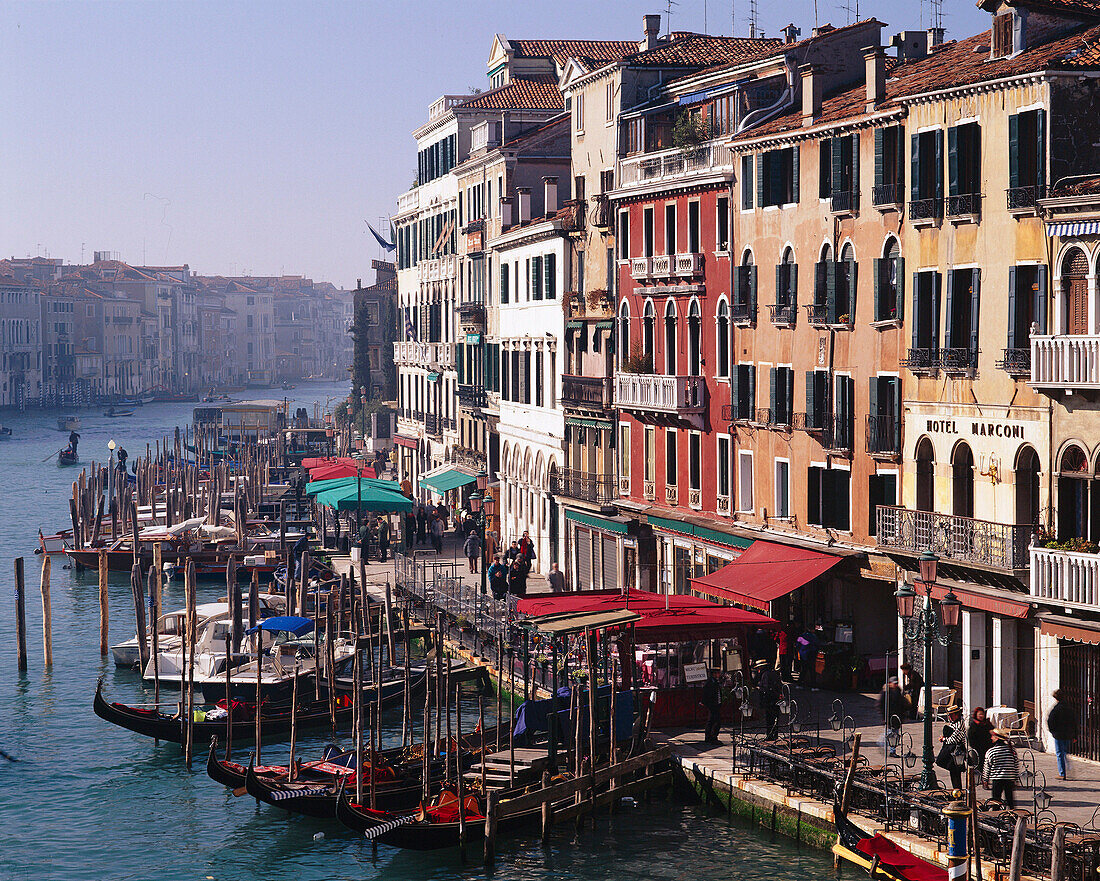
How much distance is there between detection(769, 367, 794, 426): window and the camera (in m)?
30.0

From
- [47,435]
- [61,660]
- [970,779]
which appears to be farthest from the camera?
[47,435]

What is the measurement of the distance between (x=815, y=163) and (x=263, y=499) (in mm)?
40644

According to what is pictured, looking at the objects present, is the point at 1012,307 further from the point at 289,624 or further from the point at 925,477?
the point at 289,624

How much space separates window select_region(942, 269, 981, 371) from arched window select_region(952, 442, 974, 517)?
126 centimetres

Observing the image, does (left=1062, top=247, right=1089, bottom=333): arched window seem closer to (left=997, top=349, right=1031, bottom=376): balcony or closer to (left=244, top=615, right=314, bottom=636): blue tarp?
(left=997, top=349, right=1031, bottom=376): balcony

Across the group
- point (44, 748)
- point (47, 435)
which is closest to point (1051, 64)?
point (44, 748)

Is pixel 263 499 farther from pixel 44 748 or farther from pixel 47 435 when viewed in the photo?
pixel 47 435

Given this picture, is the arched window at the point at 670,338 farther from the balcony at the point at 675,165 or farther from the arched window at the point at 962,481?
the arched window at the point at 962,481

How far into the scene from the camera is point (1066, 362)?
2206 cm

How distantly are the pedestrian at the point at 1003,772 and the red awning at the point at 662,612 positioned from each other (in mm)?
6471

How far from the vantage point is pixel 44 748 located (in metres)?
30.5

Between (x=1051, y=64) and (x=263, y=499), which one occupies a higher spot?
(x=1051, y=64)

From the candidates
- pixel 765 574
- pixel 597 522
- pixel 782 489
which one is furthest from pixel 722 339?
pixel 597 522

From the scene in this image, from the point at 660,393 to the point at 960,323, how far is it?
10.3 m
